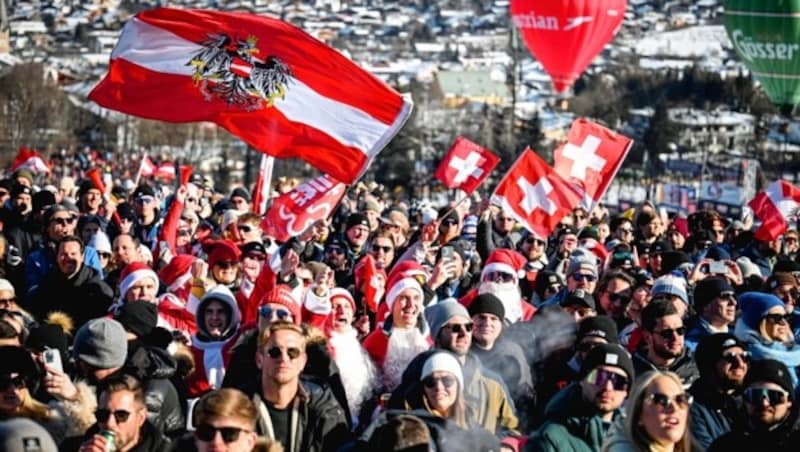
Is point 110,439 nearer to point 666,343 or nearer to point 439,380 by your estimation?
point 439,380

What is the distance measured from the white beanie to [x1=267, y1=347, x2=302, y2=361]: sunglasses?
0.53m

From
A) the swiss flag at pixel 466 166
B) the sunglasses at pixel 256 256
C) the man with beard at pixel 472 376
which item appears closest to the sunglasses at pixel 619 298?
the sunglasses at pixel 256 256

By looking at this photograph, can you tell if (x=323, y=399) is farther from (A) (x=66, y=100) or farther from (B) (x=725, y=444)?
(A) (x=66, y=100)

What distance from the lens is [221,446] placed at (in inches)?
242

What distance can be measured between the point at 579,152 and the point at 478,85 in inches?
5689

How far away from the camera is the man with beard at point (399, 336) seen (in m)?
8.59

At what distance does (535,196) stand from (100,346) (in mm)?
7562

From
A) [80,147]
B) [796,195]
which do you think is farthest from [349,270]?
[80,147]

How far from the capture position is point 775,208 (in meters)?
16.6

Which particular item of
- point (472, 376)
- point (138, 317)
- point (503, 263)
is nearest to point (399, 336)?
point (472, 376)

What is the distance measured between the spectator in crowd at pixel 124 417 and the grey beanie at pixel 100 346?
86cm

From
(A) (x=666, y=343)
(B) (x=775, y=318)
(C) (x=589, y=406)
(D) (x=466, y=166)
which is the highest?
(C) (x=589, y=406)

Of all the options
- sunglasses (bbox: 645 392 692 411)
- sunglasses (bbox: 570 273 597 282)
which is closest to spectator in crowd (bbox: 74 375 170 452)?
sunglasses (bbox: 645 392 692 411)

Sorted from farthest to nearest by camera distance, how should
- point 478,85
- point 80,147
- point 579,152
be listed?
point 478,85 < point 80,147 < point 579,152
